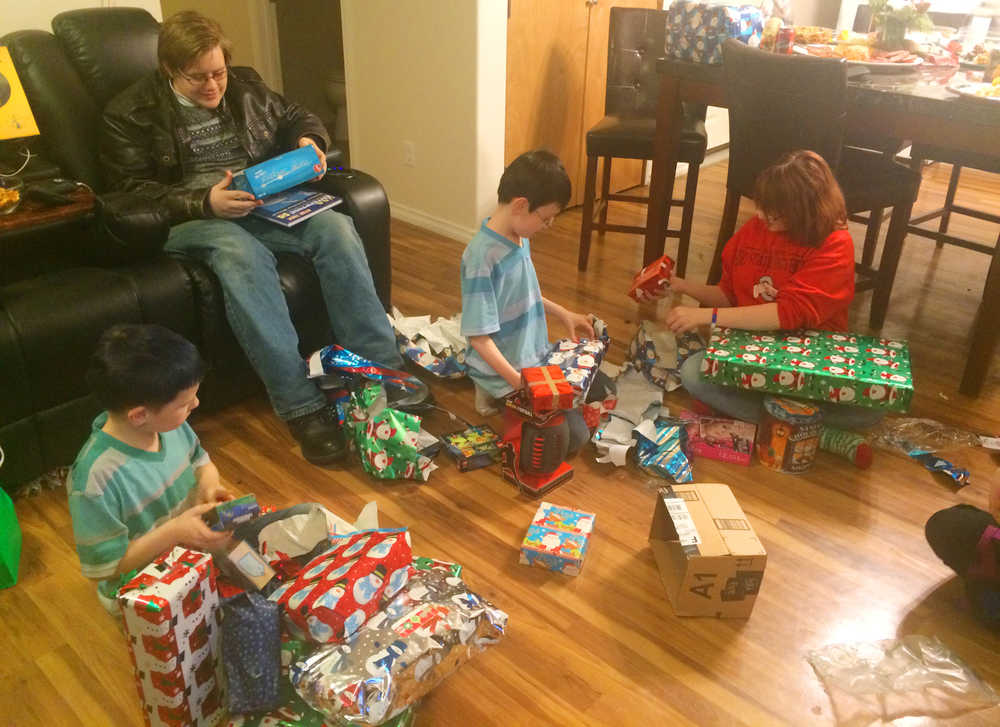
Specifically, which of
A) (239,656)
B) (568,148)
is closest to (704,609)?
(239,656)

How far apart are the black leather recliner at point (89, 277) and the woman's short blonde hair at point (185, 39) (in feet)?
1.01

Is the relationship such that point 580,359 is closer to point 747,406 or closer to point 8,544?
point 747,406

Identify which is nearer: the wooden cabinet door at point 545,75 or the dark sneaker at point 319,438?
the dark sneaker at point 319,438

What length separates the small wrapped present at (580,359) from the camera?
2.12 metres

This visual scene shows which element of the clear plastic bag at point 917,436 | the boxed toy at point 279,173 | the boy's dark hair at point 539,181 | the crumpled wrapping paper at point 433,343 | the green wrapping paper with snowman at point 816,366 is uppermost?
the boy's dark hair at point 539,181

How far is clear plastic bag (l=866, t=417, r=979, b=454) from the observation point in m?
2.27

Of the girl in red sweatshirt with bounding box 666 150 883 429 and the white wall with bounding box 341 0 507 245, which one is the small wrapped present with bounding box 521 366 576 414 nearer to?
the girl in red sweatshirt with bounding box 666 150 883 429

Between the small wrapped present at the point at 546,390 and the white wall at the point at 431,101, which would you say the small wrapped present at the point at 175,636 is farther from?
the white wall at the point at 431,101

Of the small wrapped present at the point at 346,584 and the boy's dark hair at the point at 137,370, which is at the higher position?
the boy's dark hair at the point at 137,370

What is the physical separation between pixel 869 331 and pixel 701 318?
3.24 ft

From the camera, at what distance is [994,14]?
452 cm

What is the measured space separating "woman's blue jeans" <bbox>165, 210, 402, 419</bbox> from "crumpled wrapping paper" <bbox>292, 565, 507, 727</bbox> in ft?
2.68

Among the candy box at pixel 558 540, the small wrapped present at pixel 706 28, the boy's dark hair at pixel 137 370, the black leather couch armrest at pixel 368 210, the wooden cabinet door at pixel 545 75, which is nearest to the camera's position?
the boy's dark hair at pixel 137 370

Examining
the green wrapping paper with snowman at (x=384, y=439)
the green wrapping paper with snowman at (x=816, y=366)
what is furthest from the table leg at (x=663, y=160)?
the green wrapping paper with snowman at (x=384, y=439)
